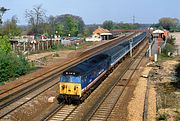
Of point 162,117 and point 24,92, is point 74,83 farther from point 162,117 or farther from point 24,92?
point 24,92

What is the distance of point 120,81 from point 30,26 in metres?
87.1

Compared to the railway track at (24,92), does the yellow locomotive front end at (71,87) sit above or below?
above

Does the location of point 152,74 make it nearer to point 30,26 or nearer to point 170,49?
point 170,49

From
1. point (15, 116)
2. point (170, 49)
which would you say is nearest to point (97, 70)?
point (15, 116)

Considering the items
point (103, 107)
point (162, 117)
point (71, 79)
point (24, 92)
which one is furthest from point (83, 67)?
point (162, 117)

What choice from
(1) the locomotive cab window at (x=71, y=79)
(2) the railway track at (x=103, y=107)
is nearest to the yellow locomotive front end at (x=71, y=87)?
(1) the locomotive cab window at (x=71, y=79)

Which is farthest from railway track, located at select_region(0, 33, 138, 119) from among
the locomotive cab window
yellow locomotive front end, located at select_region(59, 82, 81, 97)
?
the locomotive cab window

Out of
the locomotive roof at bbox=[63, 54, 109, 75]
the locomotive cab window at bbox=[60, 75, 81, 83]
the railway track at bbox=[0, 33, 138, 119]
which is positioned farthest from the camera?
the railway track at bbox=[0, 33, 138, 119]

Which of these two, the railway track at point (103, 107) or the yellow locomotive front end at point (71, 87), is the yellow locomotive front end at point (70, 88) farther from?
the railway track at point (103, 107)

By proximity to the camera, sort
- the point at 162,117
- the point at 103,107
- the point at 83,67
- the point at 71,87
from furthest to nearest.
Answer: the point at 83,67 → the point at 103,107 → the point at 71,87 → the point at 162,117

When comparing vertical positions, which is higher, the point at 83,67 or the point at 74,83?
the point at 83,67

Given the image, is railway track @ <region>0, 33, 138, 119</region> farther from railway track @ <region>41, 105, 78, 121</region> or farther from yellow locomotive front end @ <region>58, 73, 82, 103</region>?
yellow locomotive front end @ <region>58, 73, 82, 103</region>

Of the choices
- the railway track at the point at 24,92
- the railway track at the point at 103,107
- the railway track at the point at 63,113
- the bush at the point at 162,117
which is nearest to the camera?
the bush at the point at 162,117

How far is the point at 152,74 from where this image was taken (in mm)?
37188
